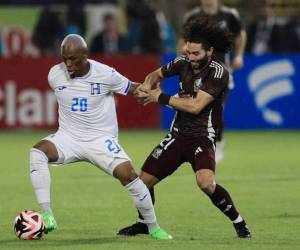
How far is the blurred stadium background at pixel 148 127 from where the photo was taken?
33.9 feet

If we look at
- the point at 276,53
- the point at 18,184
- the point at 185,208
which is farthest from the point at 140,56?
the point at 185,208

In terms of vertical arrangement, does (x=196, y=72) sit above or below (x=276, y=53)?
above

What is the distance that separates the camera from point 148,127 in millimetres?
22391

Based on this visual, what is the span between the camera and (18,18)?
27.0 meters

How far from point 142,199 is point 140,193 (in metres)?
0.06

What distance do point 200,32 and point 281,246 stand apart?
2.05m

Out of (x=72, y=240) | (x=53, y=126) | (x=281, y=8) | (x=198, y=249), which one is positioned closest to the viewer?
(x=198, y=249)

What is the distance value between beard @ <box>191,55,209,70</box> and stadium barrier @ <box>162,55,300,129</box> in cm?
1223

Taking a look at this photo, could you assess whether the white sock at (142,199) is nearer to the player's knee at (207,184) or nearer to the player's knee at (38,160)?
the player's knee at (207,184)

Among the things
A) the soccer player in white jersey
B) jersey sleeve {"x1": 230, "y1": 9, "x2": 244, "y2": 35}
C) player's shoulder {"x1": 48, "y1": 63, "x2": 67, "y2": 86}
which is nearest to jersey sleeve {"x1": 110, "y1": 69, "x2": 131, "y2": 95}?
the soccer player in white jersey

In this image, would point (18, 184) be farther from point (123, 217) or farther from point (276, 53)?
point (276, 53)

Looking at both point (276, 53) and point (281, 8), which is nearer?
point (276, 53)

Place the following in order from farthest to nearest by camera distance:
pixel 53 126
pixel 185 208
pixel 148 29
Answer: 1. pixel 148 29
2. pixel 53 126
3. pixel 185 208

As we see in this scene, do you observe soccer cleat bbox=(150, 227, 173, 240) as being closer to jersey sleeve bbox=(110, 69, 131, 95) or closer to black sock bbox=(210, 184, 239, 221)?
black sock bbox=(210, 184, 239, 221)
